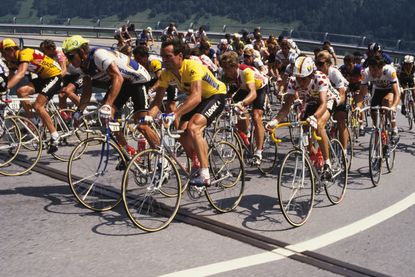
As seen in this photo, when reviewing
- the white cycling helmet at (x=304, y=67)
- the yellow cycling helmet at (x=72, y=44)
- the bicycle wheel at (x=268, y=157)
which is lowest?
the bicycle wheel at (x=268, y=157)

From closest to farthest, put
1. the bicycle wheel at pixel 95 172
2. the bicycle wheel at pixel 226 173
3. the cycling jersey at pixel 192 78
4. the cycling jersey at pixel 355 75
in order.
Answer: the cycling jersey at pixel 192 78
the bicycle wheel at pixel 95 172
the bicycle wheel at pixel 226 173
the cycling jersey at pixel 355 75

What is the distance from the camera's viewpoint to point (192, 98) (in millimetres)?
6926

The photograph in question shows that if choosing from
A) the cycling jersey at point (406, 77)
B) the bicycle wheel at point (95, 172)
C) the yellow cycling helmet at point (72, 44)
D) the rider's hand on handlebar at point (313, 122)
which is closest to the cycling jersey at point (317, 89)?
the rider's hand on handlebar at point (313, 122)

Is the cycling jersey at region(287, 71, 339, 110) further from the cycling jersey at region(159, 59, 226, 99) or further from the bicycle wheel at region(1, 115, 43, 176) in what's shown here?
the bicycle wheel at region(1, 115, 43, 176)

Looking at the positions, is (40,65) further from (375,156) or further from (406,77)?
(406,77)

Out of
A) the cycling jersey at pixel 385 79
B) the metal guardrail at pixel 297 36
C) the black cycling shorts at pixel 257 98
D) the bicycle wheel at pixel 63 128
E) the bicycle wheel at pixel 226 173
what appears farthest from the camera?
the metal guardrail at pixel 297 36

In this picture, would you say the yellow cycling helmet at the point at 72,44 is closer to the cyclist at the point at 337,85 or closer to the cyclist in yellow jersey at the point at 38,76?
the cyclist in yellow jersey at the point at 38,76

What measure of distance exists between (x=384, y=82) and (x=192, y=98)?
487 cm

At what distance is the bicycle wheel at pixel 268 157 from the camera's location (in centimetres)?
990

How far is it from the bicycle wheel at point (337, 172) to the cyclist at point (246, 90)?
1.58 m

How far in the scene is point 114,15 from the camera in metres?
186

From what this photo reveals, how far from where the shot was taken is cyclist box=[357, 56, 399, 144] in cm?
993

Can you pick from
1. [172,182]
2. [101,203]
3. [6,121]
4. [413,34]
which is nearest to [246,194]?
[172,182]

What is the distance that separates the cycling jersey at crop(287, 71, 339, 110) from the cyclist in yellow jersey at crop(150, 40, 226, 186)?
120 cm
